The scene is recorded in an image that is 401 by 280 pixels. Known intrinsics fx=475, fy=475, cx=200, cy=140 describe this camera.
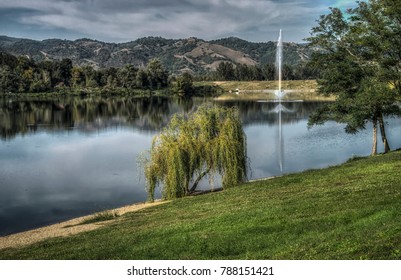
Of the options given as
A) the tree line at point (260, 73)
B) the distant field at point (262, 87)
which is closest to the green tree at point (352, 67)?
the distant field at point (262, 87)

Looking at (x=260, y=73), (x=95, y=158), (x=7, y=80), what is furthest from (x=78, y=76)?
(x=95, y=158)

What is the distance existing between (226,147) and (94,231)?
30.3ft

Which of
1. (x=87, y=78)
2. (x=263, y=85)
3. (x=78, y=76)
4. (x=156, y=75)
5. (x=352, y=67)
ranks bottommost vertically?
(x=352, y=67)

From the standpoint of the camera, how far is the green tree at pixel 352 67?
27.8 m

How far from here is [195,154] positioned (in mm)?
23609

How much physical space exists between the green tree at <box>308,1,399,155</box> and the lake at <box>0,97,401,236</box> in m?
4.28

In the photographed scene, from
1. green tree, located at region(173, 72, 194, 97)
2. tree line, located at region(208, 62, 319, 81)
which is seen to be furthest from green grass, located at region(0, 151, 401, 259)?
tree line, located at region(208, 62, 319, 81)

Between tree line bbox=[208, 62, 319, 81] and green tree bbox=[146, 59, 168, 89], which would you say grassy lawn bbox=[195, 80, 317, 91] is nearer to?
tree line bbox=[208, 62, 319, 81]

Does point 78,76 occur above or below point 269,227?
above

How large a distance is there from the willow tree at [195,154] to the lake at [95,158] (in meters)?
2.42

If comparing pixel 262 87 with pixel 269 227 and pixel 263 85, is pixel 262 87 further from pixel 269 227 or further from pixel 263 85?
pixel 269 227

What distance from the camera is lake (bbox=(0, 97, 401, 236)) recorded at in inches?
960

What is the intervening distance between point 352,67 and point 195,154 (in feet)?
39.9
